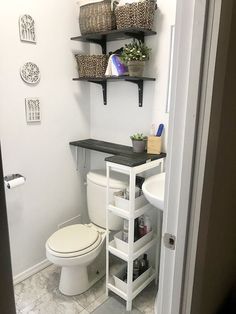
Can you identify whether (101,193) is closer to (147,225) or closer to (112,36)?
(147,225)

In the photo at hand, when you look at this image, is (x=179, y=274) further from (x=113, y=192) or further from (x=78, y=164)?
(x=78, y=164)

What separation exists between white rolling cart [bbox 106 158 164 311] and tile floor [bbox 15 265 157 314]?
0.08 metres

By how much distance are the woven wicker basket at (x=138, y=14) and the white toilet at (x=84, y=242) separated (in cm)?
106

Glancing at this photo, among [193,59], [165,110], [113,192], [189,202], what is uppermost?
[193,59]

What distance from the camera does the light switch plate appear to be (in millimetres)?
1944

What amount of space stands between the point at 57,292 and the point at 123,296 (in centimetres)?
52

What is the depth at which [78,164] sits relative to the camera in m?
2.40

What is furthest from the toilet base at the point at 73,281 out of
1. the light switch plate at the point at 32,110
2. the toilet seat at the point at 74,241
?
the light switch plate at the point at 32,110

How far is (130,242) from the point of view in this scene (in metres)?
1.75

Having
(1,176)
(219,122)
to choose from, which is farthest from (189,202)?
(1,176)

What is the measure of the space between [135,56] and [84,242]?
1.32m

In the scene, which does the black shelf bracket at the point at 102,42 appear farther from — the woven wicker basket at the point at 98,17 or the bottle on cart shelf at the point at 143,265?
the bottle on cart shelf at the point at 143,265

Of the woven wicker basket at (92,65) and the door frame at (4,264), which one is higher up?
the woven wicker basket at (92,65)

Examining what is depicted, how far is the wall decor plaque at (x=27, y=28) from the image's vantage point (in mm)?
1809
